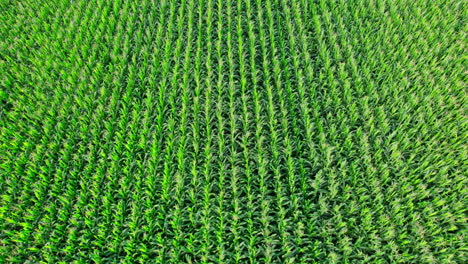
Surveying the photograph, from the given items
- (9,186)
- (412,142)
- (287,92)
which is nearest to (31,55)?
(9,186)

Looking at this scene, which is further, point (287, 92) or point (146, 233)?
point (287, 92)

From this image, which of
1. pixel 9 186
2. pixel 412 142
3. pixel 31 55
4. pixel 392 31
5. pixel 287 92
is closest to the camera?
pixel 9 186

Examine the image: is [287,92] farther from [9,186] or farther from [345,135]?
[9,186]

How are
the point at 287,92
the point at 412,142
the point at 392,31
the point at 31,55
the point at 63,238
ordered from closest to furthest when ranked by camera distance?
1. the point at 63,238
2. the point at 412,142
3. the point at 287,92
4. the point at 31,55
5. the point at 392,31

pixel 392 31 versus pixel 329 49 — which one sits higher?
pixel 392 31

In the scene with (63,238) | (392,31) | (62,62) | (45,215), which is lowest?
(63,238)

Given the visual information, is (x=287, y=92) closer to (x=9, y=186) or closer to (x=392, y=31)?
(x=392, y=31)

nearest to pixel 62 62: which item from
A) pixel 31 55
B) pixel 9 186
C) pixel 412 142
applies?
pixel 31 55
